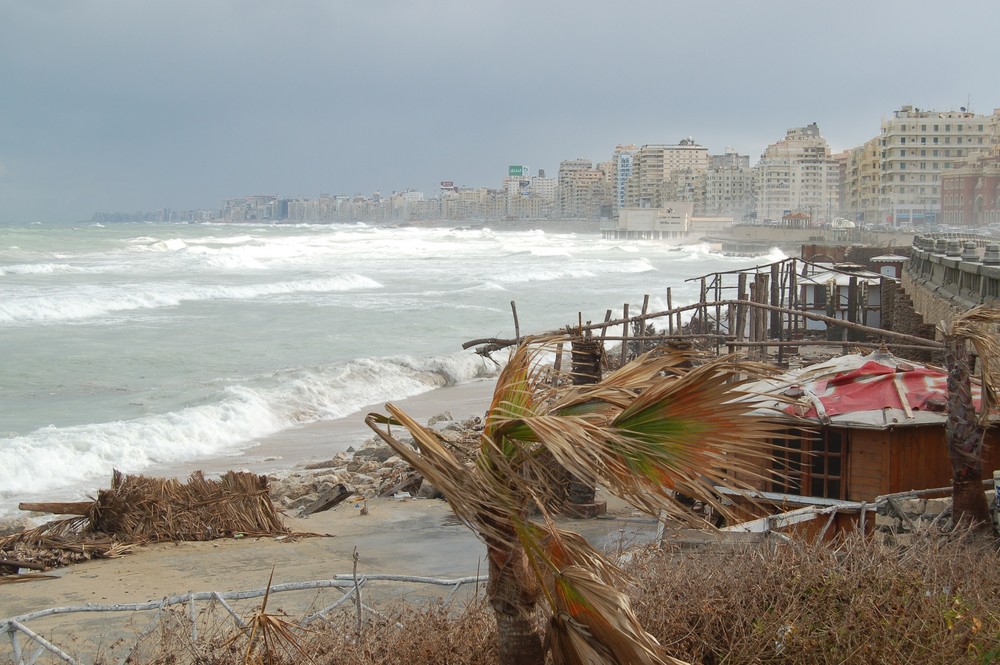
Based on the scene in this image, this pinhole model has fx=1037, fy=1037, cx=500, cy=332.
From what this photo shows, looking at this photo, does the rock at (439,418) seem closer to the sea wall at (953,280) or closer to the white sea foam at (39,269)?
the sea wall at (953,280)

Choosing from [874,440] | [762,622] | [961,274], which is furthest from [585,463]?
[961,274]

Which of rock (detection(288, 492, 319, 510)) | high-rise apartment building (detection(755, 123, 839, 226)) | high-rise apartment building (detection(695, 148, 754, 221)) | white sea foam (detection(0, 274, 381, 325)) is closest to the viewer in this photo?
rock (detection(288, 492, 319, 510))

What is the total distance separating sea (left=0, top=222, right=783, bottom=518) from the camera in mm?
17312

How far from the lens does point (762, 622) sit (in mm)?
5109

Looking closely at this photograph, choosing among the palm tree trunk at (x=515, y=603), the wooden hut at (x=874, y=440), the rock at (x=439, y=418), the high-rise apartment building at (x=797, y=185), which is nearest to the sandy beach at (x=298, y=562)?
the wooden hut at (x=874, y=440)

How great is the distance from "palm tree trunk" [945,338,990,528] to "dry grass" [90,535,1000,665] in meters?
1.66

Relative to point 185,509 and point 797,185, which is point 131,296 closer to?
point 185,509

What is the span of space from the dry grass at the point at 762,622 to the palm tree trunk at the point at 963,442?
1.66 metres

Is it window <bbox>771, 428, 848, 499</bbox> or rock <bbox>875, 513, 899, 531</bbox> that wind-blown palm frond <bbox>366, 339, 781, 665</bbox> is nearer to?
rock <bbox>875, 513, 899, 531</bbox>

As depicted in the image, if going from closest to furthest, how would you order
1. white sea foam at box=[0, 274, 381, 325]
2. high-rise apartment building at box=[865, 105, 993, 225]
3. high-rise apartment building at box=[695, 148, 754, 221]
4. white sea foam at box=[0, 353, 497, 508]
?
white sea foam at box=[0, 353, 497, 508] < white sea foam at box=[0, 274, 381, 325] < high-rise apartment building at box=[865, 105, 993, 225] < high-rise apartment building at box=[695, 148, 754, 221]

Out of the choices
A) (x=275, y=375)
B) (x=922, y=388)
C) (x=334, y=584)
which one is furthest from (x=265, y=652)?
(x=275, y=375)

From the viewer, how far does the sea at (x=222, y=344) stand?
1731 cm

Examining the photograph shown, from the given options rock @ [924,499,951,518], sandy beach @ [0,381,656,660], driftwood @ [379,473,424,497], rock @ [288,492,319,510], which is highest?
rock @ [924,499,951,518]

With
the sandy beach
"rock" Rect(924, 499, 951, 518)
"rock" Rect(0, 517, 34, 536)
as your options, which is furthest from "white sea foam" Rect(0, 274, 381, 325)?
"rock" Rect(924, 499, 951, 518)
